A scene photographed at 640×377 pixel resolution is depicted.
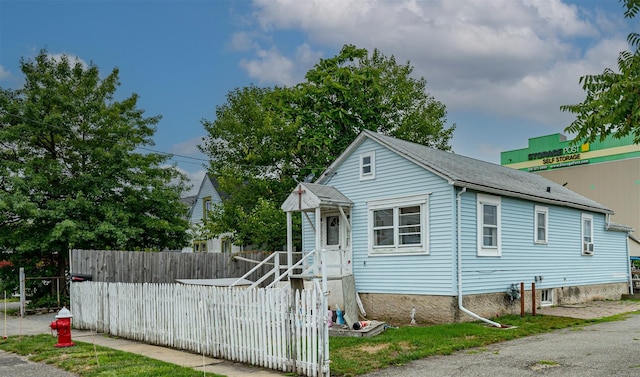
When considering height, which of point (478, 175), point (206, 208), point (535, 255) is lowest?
point (535, 255)

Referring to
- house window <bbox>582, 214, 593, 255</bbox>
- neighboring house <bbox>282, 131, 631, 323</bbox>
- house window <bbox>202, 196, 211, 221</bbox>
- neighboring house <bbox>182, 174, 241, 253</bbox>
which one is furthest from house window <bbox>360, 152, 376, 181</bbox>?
house window <bbox>202, 196, 211, 221</bbox>

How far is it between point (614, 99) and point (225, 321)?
7274 mm

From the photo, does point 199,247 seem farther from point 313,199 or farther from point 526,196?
point 526,196

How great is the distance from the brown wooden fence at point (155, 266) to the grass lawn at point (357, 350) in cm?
288

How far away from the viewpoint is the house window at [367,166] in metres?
16.8

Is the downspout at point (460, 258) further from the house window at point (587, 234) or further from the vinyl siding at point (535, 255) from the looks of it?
the house window at point (587, 234)

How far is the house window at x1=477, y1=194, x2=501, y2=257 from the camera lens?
49.6 ft

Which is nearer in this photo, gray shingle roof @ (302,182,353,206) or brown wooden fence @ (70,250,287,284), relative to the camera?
brown wooden fence @ (70,250,287,284)

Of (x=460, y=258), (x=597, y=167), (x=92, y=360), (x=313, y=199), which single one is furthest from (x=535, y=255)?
(x=597, y=167)

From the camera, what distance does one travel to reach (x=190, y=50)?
17.3 m

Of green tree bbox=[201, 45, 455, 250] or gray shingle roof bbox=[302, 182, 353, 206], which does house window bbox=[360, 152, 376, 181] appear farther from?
green tree bbox=[201, 45, 455, 250]

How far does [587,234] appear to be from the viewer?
20.6 metres

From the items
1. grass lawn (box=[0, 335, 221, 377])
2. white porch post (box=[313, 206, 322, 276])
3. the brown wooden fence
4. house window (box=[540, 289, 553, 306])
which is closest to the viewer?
grass lawn (box=[0, 335, 221, 377])

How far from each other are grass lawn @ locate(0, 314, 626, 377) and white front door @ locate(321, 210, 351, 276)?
150 inches
